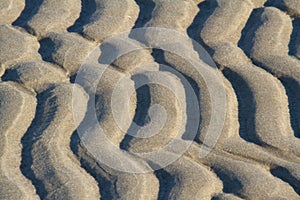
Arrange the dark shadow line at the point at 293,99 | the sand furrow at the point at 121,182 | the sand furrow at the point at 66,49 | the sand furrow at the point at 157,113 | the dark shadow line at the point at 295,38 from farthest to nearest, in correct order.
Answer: the dark shadow line at the point at 295,38 → the sand furrow at the point at 66,49 → the dark shadow line at the point at 293,99 → the sand furrow at the point at 157,113 → the sand furrow at the point at 121,182

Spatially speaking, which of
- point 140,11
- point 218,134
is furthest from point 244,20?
point 218,134

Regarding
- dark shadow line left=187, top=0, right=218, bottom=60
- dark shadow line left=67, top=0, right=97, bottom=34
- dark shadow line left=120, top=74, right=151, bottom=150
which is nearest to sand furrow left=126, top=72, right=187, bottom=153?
dark shadow line left=120, top=74, right=151, bottom=150

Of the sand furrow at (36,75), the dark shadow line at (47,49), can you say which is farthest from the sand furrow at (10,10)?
the sand furrow at (36,75)

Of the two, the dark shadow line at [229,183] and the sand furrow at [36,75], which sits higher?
the sand furrow at [36,75]

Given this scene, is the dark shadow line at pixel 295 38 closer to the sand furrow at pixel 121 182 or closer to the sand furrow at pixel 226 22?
the sand furrow at pixel 226 22

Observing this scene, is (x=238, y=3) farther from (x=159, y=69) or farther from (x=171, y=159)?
(x=171, y=159)

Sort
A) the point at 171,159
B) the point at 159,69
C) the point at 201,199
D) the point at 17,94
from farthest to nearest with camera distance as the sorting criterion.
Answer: the point at 159,69, the point at 17,94, the point at 171,159, the point at 201,199
